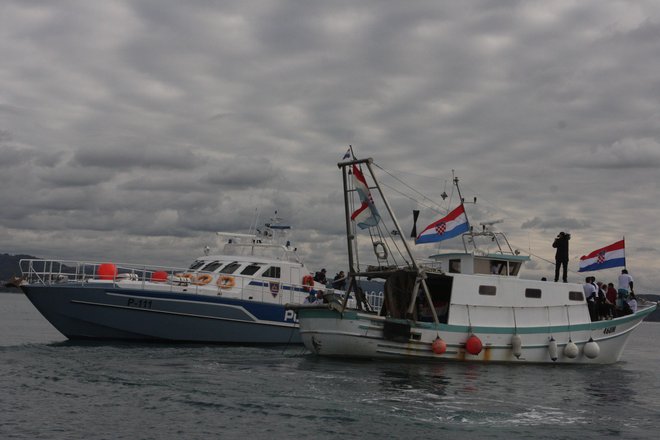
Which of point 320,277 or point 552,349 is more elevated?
point 320,277

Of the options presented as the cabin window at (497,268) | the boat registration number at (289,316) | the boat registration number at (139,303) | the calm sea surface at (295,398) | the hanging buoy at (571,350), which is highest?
the cabin window at (497,268)

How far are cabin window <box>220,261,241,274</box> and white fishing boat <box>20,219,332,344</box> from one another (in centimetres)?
4

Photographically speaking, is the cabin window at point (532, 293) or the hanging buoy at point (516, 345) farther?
the cabin window at point (532, 293)

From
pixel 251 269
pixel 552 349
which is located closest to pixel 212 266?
pixel 251 269

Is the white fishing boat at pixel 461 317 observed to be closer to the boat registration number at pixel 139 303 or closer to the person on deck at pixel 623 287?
the person on deck at pixel 623 287

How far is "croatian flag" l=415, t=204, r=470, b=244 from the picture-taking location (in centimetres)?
2417

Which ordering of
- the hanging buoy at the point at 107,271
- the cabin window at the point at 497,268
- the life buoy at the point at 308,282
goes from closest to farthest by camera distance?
1. the cabin window at the point at 497,268
2. the hanging buoy at the point at 107,271
3. the life buoy at the point at 308,282

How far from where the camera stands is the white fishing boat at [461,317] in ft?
73.8

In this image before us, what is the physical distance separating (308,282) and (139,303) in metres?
7.67

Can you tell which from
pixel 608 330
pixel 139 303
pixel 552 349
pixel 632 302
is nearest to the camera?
pixel 552 349

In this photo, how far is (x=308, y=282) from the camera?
30.3 metres

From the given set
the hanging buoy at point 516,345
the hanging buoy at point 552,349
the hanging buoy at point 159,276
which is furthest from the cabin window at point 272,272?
the hanging buoy at point 552,349

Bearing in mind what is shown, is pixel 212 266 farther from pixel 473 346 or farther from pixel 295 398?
pixel 295 398

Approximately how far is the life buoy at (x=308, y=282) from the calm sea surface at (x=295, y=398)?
6.95 m
